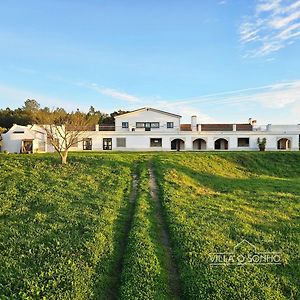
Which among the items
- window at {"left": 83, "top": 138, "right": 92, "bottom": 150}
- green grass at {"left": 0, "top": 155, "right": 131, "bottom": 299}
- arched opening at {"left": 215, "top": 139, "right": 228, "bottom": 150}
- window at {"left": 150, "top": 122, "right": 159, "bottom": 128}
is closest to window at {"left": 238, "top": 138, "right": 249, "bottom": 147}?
arched opening at {"left": 215, "top": 139, "right": 228, "bottom": 150}

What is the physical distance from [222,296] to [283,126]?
42039 millimetres

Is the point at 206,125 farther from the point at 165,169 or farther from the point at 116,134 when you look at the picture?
the point at 165,169

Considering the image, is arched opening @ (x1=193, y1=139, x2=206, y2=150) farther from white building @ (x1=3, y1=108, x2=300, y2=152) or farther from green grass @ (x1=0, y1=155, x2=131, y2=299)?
green grass @ (x1=0, y1=155, x2=131, y2=299)

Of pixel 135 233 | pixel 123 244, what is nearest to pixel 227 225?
pixel 135 233

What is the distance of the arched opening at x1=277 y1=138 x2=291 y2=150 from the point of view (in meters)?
47.1

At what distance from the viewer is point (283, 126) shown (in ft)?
152

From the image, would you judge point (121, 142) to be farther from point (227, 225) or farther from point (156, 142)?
point (227, 225)

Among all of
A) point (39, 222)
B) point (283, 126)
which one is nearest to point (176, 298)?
point (39, 222)

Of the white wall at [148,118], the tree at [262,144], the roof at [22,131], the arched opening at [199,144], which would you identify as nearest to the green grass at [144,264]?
the roof at [22,131]

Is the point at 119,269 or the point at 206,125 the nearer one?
the point at 119,269

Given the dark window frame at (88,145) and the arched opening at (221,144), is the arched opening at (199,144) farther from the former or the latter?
the dark window frame at (88,145)

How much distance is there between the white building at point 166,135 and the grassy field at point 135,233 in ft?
70.1

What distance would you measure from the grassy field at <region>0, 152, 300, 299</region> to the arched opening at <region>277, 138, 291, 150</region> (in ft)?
84.0

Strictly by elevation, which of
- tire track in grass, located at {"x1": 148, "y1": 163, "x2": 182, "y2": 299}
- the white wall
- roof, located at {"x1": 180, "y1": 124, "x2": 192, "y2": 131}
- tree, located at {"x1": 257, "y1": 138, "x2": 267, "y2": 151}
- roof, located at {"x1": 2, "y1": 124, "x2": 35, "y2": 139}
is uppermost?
the white wall
